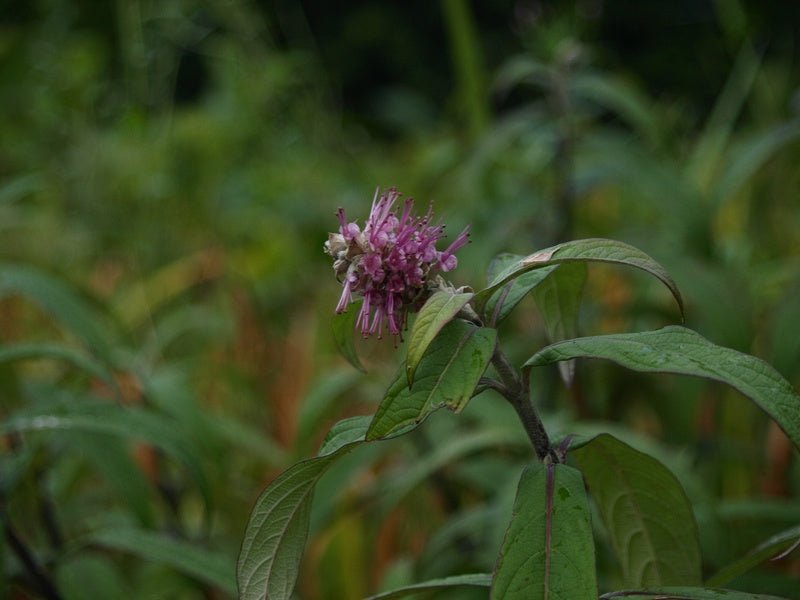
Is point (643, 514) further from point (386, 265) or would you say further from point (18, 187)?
point (18, 187)

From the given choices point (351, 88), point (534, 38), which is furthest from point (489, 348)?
point (351, 88)

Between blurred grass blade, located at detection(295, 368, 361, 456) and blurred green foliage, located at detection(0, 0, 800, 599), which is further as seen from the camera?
blurred grass blade, located at detection(295, 368, 361, 456)

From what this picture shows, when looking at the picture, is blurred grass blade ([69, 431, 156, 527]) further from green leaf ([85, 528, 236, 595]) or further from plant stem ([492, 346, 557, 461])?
plant stem ([492, 346, 557, 461])

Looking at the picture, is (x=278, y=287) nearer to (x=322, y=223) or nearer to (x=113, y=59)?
(x=322, y=223)

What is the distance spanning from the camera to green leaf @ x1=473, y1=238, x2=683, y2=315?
0.43 meters

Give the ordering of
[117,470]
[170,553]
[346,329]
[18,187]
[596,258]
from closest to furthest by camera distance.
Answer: [596,258]
[346,329]
[170,553]
[117,470]
[18,187]

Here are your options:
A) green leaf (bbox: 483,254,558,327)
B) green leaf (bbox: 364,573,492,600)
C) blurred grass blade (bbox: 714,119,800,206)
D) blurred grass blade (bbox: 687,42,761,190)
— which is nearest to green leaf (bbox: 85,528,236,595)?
green leaf (bbox: 364,573,492,600)

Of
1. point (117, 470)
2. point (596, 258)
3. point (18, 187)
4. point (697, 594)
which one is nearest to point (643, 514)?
point (697, 594)

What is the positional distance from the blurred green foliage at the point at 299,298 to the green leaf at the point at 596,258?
1.29 ft

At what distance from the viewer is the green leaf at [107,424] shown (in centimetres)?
73

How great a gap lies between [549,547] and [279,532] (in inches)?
5.4

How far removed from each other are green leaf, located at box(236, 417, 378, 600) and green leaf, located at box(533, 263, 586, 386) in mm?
146

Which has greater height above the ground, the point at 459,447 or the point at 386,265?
the point at 459,447

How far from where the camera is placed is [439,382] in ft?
1.50
